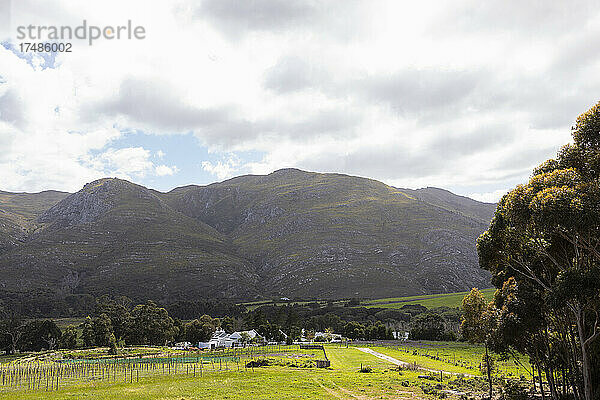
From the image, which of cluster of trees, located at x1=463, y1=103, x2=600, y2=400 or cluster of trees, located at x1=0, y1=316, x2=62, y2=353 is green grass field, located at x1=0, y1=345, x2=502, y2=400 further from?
cluster of trees, located at x1=0, y1=316, x2=62, y2=353

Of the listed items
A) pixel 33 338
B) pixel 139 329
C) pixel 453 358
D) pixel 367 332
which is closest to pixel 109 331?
pixel 139 329

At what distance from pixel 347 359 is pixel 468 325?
5661cm

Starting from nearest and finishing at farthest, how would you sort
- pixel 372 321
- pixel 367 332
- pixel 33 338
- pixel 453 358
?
pixel 453 358 < pixel 33 338 < pixel 367 332 < pixel 372 321

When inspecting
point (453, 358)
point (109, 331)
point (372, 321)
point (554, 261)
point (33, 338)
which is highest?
point (554, 261)

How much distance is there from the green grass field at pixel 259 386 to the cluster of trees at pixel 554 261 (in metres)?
18.5

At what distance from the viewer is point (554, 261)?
2380 centimetres

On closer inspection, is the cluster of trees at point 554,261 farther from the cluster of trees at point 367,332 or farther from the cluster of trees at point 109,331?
the cluster of trees at point 367,332

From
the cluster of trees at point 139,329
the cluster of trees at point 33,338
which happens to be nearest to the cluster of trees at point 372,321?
the cluster of trees at point 139,329

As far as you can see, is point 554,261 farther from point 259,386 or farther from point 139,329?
point 139,329

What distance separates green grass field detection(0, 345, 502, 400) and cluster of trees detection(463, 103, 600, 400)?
729 inches

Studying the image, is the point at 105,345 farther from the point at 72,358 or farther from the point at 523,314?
the point at 523,314

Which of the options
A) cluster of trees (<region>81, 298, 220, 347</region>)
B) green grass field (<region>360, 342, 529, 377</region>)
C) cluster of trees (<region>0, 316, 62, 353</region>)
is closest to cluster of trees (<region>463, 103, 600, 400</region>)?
green grass field (<region>360, 342, 529, 377</region>)

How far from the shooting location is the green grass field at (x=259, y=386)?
46.8m

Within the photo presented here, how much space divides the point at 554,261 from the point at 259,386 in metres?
40.7
